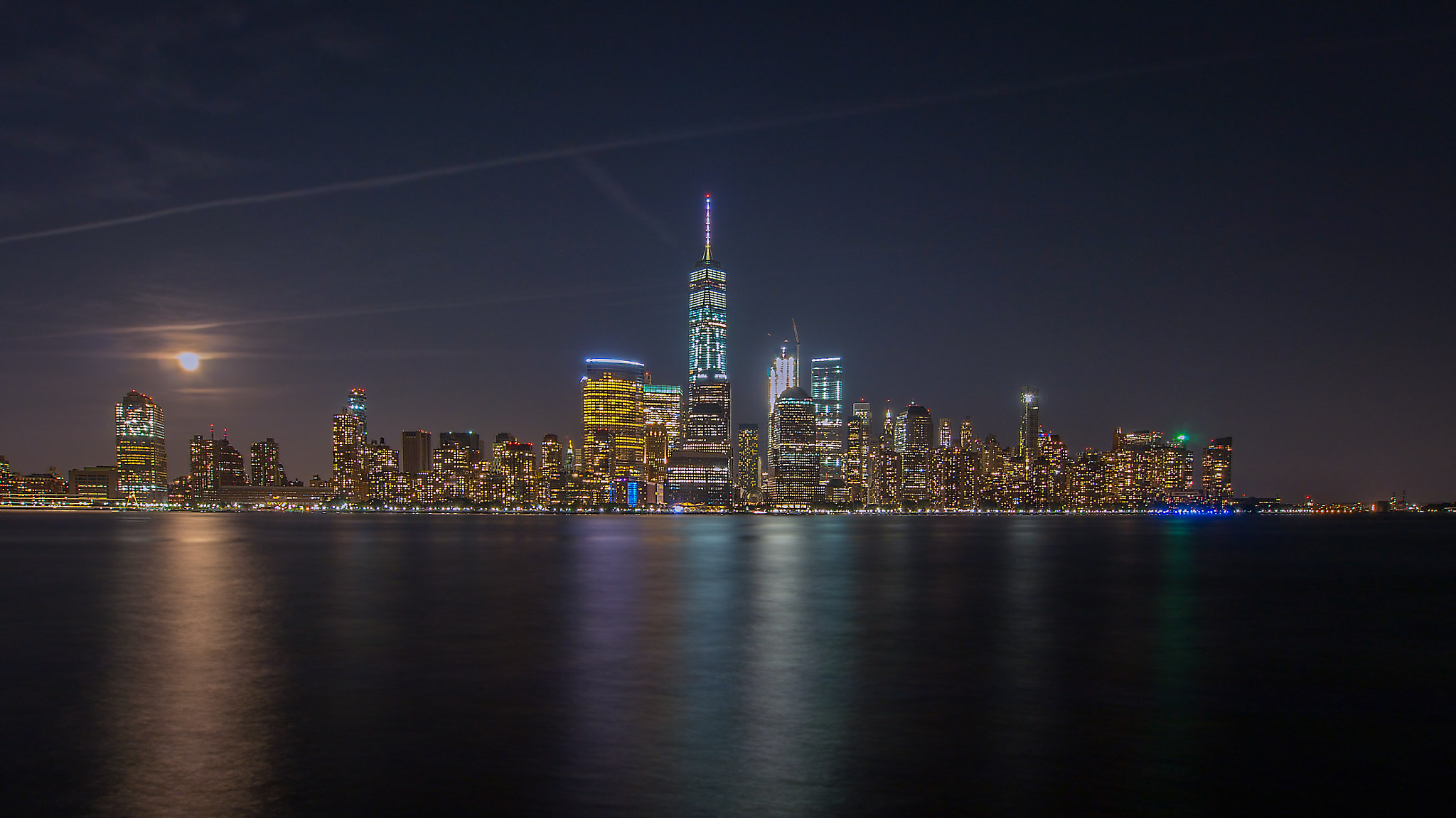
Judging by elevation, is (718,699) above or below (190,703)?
below

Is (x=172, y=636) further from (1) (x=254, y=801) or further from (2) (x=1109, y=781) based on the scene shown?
(2) (x=1109, y=781)

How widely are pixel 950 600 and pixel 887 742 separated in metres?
Answer: 28.5

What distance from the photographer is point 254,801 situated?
13617 mm

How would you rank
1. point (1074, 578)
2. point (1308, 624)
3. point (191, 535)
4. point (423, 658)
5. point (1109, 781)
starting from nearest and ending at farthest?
point (1109, 781) < point (423, 658) < point (1308, 624) < point (1074, 578) < point (191, 535)

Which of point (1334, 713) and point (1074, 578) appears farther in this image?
point (1074, 578)

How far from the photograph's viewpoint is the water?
14266 mm

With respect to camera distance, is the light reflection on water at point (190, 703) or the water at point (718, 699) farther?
the water at point (718, 699)

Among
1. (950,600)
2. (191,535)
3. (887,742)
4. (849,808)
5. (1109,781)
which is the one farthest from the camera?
(191,535)

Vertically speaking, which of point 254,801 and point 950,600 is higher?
point 254,801

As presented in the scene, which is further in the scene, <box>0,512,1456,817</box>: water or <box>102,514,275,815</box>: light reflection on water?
<box>0,512,1456,817</box>: water

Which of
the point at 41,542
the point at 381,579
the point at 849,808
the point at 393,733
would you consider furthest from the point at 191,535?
the point at 849,808

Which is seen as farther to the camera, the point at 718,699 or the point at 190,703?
the point at 718,699

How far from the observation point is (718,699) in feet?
70.4

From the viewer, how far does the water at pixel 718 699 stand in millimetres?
14266
